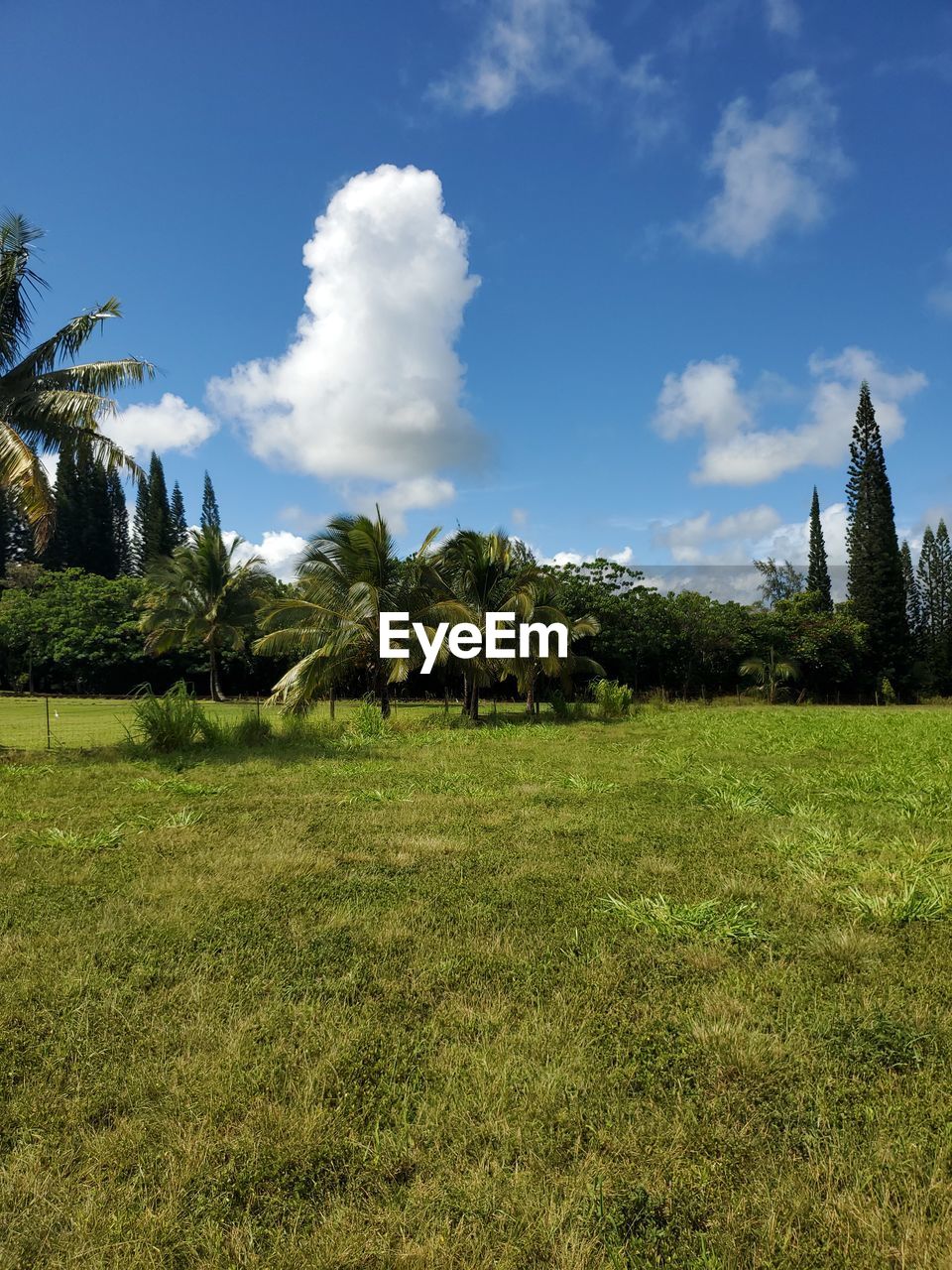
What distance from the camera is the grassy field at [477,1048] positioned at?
5.67 ft

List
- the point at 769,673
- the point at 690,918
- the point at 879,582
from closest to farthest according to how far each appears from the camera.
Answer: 1. the point at 690,918
2. the point at 769,673
3. the point at 879,582

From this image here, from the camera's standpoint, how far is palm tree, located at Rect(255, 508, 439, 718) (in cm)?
1388

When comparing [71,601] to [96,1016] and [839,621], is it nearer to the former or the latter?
[96,1016]

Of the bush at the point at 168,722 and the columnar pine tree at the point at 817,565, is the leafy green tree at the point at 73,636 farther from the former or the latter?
the columnar pine tree at the point at 817,565

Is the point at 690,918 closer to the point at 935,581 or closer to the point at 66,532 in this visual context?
the point at 66,532

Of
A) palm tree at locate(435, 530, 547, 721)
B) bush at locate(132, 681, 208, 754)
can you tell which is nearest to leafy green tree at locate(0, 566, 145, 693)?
palm tree at locate(435, 530, 547, 721)

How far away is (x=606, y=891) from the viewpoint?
411 centimetres

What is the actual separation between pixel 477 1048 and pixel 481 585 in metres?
14.0

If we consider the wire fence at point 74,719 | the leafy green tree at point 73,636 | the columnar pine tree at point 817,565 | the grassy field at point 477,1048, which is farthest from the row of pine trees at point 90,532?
the grassy field at point 477,1048

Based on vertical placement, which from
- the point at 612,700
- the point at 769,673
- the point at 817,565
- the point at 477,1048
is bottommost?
the point at 477,1048

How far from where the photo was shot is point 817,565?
135 ft

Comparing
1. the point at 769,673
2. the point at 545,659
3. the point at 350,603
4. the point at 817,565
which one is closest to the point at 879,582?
the point at 817,565

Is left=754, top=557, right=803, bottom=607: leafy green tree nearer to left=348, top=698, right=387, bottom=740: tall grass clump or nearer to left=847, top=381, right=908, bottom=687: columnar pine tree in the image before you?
left=847, top=381, right=908, bottom=687: columnar pine tree

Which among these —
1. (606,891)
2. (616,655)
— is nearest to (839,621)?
(616,655)
